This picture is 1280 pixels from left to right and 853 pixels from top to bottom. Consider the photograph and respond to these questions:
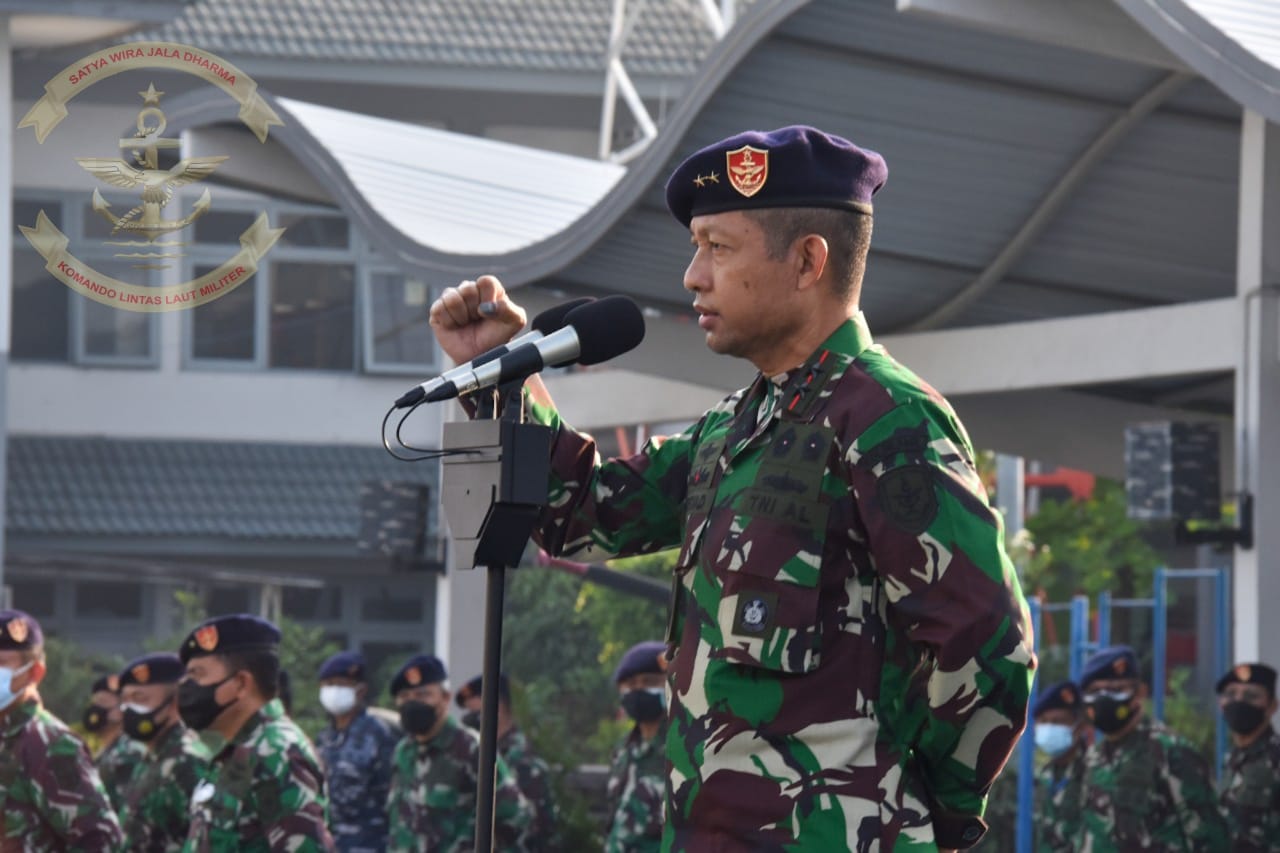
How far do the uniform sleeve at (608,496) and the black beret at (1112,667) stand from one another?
8153 mm

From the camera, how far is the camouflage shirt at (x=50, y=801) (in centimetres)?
775

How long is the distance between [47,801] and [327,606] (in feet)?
67.7

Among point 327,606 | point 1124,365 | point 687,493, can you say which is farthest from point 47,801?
point 327,606

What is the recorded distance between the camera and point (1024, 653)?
357cm

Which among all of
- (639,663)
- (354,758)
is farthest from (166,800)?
(354,758)

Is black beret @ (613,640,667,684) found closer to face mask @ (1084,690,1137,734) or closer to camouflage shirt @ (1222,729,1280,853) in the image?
face mask @ (1084,690,1137,734)

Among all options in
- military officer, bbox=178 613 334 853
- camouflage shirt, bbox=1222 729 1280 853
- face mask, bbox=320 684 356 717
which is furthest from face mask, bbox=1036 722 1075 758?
military officer, bbox=178 613 334 853

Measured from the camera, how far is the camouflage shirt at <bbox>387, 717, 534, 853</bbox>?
42.9 ft

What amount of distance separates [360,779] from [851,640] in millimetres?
11943

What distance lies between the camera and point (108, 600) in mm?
27500

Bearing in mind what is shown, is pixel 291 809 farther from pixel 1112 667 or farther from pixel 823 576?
pixel 1112 667

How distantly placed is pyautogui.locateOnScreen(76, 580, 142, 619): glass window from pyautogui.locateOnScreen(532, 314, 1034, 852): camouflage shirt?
2447cm

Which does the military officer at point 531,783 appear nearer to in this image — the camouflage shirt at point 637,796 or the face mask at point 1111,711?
the camouflage shirt at point 637,796

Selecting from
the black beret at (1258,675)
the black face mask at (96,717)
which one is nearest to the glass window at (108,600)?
the black face mask at (96,717)
